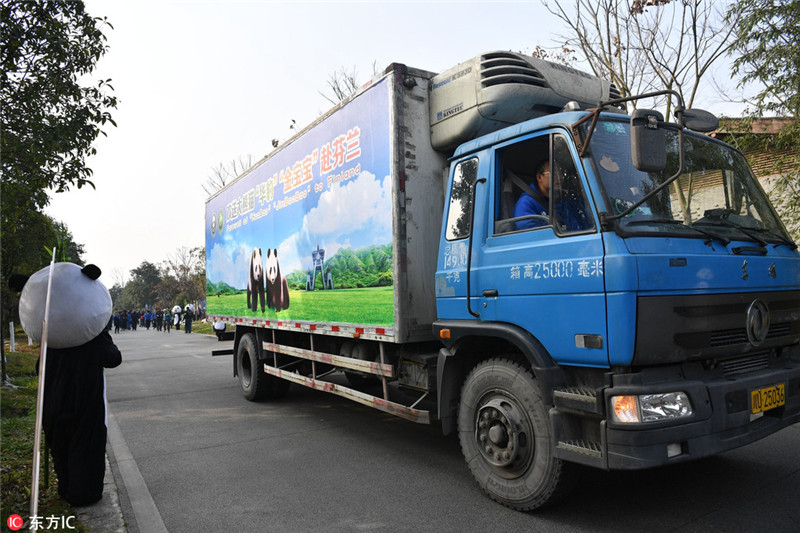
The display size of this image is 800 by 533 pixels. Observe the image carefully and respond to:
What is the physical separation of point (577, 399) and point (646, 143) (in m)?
1.43

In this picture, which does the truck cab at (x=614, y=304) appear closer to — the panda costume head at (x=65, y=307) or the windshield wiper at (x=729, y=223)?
the windshield wiper at (x=729, y=223)

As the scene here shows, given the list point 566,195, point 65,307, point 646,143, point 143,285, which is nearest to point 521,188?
point 566,195

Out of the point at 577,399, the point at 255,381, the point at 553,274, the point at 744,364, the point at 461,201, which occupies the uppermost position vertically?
the point at 461,201

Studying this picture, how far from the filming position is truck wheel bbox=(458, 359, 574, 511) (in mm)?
3258

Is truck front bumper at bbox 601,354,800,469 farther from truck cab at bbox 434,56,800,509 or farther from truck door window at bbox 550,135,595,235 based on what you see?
truck door window at bbox 550,135,595,235

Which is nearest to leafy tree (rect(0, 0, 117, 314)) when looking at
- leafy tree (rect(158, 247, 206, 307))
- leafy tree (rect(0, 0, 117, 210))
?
leafy tree (rect(0, 0, 117, 210))

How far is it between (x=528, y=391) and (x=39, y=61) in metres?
5.86

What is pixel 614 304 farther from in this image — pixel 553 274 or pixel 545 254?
pixel 545 254

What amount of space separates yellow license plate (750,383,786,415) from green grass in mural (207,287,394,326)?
2548mm

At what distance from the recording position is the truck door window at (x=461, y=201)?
404cm

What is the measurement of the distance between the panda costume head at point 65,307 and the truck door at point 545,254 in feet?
9.12

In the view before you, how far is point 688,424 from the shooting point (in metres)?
2.84

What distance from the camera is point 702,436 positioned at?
9.47ft

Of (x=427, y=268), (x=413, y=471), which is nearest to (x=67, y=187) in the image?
(x=427, y=268)
